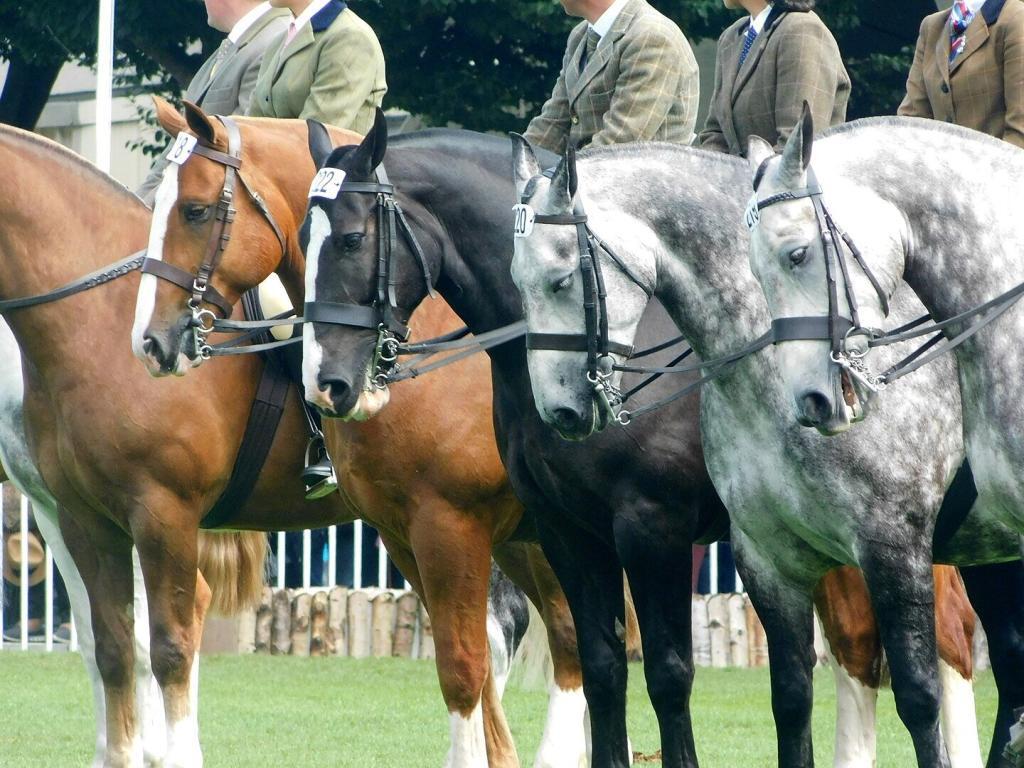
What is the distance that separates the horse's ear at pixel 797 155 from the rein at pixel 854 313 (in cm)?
4

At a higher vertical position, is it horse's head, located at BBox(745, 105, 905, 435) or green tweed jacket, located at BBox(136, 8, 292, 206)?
green tweed jacket, located at BBox(136, 8, 292, 206)

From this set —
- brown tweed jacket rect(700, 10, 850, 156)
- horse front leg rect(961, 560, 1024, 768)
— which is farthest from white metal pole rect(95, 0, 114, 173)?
horse front leg rect(961, 560, 1024, 768)

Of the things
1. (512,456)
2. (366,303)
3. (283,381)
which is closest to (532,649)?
(283,381)

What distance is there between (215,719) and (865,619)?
472 centimetres

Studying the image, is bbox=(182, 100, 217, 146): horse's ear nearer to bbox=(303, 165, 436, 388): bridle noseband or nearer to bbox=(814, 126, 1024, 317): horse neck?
bbox=(303, 165, 436, 388): bridle noseband

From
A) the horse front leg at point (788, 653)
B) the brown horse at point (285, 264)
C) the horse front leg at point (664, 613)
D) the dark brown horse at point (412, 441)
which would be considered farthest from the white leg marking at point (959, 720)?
the dark brown horse at point (412, 441)

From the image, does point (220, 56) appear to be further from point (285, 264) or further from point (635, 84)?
point (635, 84)

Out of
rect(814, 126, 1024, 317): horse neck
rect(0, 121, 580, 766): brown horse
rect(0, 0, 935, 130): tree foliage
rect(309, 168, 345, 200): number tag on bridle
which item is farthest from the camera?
rect(0, 0, 935, 130): tree foliage

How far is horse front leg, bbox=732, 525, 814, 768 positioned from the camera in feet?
19.1

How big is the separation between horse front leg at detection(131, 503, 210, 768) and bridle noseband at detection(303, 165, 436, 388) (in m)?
1.48

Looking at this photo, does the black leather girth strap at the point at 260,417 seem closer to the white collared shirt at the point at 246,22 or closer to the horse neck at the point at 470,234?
the horse neck at the point at 470,234

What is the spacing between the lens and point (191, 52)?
62.4 ft

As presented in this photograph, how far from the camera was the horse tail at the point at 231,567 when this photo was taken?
8.91 m

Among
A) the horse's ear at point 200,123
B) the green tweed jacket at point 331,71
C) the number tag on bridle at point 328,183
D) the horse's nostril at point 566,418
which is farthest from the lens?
the green tweed jacket at point 331,71
